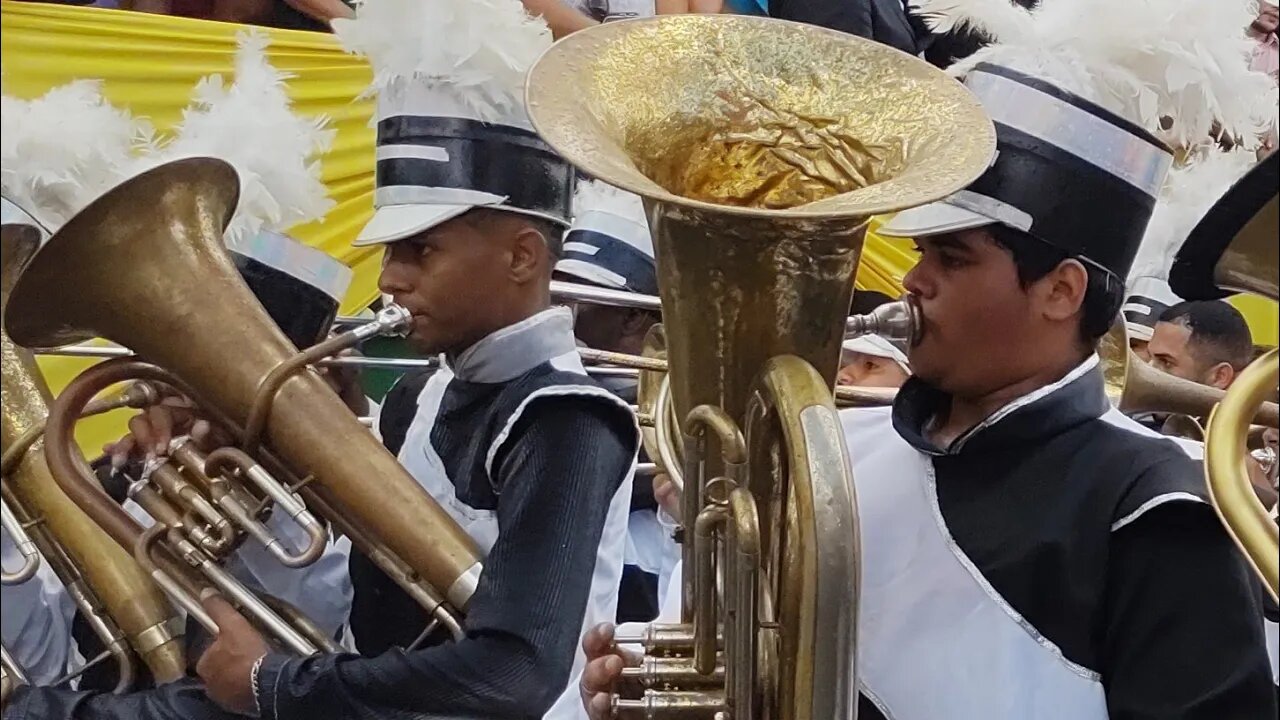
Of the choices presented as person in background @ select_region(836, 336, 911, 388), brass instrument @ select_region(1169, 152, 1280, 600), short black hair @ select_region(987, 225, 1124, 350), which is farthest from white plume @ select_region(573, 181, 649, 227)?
brass instrument @ select_region(1169, 152, 1280, 600)

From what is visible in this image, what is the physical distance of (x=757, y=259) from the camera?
5.95 feet

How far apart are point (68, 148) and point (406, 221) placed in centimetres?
64

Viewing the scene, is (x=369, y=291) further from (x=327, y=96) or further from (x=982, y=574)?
(x=982, y=574)

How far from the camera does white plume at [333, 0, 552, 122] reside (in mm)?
2740

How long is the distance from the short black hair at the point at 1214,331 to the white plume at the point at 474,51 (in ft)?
7.70

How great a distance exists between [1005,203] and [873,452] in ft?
1.26

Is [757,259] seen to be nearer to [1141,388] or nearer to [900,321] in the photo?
[900,321]

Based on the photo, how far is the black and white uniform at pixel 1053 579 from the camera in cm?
172

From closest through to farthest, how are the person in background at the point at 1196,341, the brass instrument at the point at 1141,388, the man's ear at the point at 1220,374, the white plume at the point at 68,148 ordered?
the white plume at the point at 68,148, the brass instrument at the point at 1141,388, the man's ear at the point at 1220,374, the person in background at the point at 1196,341

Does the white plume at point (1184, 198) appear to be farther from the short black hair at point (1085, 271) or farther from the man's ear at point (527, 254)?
the man's ear at point (527, 254)

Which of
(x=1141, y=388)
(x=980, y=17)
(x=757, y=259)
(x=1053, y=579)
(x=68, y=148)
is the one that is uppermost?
(x=980, y=17)

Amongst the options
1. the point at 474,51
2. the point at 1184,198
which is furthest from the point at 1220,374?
the point at 474,51

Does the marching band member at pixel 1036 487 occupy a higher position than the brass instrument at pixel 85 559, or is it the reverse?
the marching band member at pixel 1036 487

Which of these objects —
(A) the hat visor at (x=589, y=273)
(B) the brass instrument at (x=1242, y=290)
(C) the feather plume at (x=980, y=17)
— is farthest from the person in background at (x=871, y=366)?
(B) the brass instrument at (x=1242, y=290)
